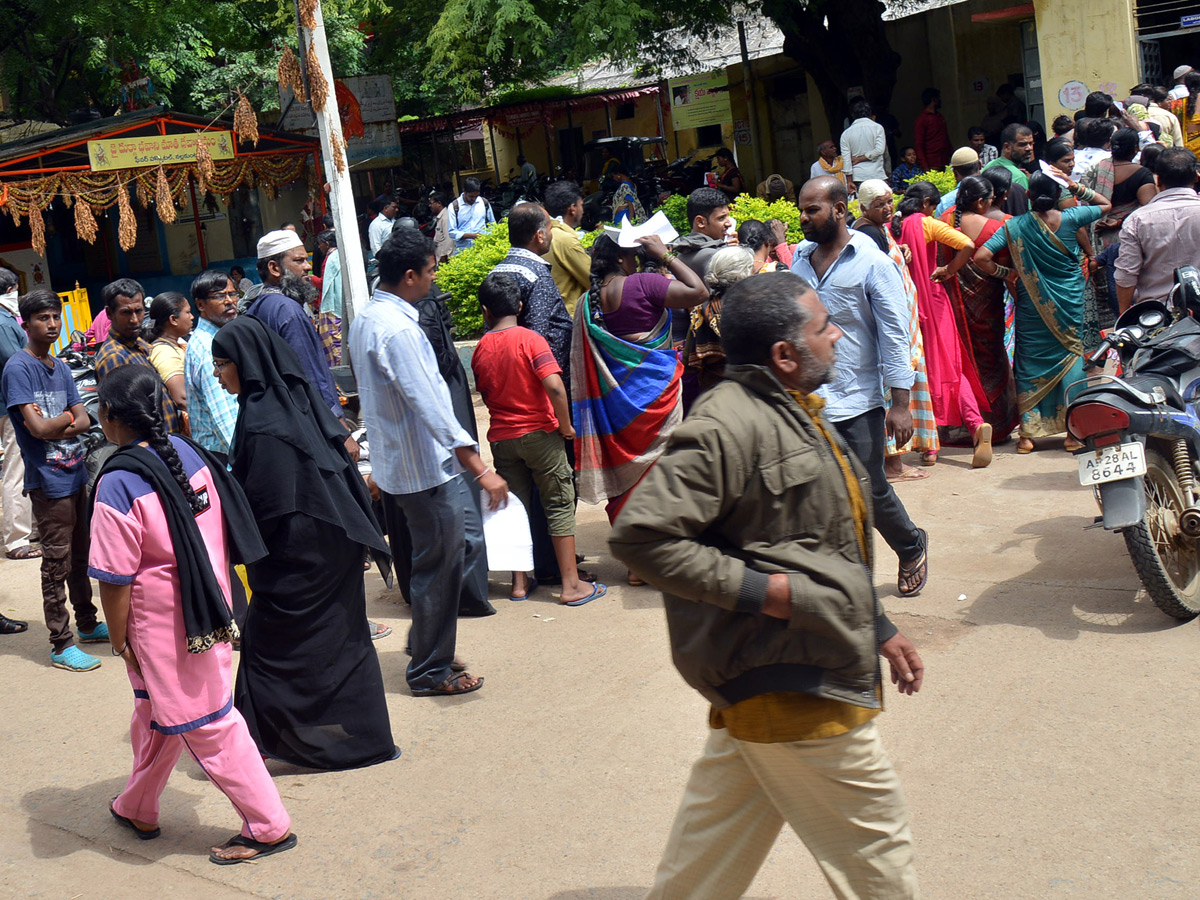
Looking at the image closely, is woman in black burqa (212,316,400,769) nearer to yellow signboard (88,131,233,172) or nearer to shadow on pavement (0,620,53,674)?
shadow on pavement (0,620,53,674)

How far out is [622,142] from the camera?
23.6m

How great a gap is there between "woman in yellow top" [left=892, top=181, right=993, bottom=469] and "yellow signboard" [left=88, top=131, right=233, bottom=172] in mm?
13221

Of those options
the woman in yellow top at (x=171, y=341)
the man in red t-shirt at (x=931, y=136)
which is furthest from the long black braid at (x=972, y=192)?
the man in red t-shirt at (x=931, y=136)

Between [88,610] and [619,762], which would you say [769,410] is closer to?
[619,762]

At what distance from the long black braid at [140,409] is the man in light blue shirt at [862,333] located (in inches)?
103

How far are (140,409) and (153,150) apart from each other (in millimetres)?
15608

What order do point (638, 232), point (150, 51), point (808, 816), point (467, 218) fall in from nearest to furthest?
1. point (808, 816)
2. point (638, 232)
3. point (467, 218)
4. point (150, 51)

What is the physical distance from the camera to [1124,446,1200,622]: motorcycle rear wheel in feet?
15.4

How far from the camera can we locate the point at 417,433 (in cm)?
471

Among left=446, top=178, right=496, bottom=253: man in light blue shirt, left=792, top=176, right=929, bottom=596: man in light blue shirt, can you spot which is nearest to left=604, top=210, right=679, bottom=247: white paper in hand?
left=792, top=176, right=929, bottom=596: man in light blue shirt

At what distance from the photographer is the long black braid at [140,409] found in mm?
3689

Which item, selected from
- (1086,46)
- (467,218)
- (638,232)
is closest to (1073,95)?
(1086,46)

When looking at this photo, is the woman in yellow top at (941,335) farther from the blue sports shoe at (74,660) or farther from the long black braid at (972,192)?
the blue sports shoe at (74,660)

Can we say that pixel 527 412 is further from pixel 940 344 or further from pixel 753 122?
pixel 753 122
